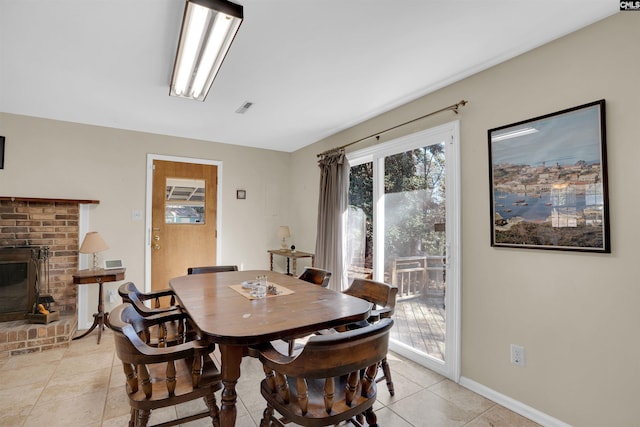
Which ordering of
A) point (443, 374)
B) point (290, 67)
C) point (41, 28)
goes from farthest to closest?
1. point (443, 374)
2. point (290, 67)
3. point (41, 28)

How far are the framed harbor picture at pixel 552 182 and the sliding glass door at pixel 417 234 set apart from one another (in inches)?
14.8

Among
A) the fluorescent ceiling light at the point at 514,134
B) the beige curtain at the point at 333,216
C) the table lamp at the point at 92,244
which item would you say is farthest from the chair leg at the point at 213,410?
the table lamp at the point at 92,244

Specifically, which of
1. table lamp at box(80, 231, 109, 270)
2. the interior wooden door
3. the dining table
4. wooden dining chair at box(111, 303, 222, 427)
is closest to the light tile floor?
wooden dining chair at box(111, 303, 222, 427)

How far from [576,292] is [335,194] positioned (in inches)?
97.8

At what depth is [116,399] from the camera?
7.32 feet

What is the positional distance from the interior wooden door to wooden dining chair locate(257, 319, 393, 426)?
3228mm

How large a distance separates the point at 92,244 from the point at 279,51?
2894 mm

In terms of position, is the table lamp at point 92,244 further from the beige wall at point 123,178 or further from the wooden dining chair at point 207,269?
the wooden dining chair at point 207,269

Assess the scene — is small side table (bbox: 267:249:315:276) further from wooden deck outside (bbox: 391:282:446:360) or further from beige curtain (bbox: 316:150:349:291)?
wooden deck outside (bbox: 391:282:446:360)

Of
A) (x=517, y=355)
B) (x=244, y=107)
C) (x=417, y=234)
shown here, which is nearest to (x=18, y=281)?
(x=244, y=107)

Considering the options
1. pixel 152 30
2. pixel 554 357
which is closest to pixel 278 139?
pixel 152 30

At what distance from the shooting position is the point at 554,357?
1951mm

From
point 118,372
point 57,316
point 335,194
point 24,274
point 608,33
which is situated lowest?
point 118,372

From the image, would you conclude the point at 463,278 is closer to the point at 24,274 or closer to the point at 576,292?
the point at 576,292
